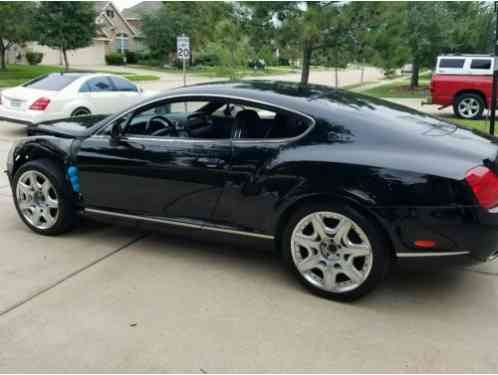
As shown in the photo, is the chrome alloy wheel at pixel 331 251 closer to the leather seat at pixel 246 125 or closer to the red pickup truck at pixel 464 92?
the leather seat at pixel 246 125

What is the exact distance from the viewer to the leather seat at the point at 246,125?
3.89 metres

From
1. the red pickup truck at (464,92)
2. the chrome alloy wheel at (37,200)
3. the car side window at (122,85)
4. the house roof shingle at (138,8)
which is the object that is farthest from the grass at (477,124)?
the house roof shingle at (138,8)

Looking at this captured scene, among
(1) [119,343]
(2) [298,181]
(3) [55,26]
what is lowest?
(1) [119,343]

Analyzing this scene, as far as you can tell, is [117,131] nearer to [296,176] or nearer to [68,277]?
[68,277]

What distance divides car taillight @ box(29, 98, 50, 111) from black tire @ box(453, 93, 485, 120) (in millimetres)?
10033

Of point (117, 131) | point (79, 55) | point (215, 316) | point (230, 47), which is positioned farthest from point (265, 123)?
point (79, 55)

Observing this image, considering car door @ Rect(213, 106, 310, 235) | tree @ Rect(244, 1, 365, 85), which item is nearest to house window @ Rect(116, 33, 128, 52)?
tree @ Rect(244, 1, 365, 85)

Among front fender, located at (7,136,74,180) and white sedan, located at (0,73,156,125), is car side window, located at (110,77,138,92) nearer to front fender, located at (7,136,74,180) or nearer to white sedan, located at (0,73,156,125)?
white sedan, located at (0,73,156,125)

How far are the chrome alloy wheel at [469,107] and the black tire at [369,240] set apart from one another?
442 inches

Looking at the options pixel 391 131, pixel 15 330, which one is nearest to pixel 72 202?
pixel 15 330

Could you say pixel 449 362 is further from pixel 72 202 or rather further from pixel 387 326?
pixel 72 202

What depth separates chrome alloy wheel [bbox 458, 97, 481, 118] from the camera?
1316cm

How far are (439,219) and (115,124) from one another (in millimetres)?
2711

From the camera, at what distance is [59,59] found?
49.6 m
